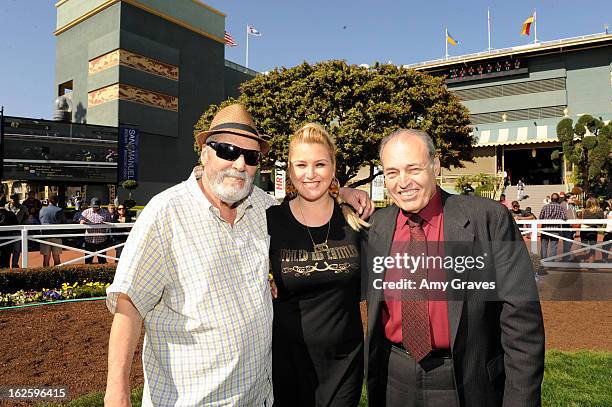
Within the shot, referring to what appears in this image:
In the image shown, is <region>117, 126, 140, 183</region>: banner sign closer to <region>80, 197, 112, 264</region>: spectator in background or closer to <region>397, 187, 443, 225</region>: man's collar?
<region>80, 197, 112, 264</region>: spectator in background

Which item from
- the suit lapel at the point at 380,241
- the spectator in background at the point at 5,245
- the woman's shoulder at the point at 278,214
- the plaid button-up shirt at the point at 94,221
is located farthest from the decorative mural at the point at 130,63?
the suit lapel at the point at 380,241

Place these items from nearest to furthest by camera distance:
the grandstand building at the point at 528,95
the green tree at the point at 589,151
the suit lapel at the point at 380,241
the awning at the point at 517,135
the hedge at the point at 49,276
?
the suit lapel at the point at 380,241, the hedge at the point at 49,276, the green tree at the point at 589,151, the awning at the point at 517,135, the grandstand building at the point at 528,95

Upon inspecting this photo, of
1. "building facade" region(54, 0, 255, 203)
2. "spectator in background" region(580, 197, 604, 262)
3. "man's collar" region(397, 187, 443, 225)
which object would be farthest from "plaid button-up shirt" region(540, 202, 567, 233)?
"building facade" region(54, 0, 255, 203)

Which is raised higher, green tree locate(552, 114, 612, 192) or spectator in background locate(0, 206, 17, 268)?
green tree locate(552, 114, 612, 192)

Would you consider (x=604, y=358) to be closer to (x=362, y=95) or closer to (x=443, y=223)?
(x=443, y=223)

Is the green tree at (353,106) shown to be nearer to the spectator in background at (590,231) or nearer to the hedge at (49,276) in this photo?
the spectator in background at (590,231)

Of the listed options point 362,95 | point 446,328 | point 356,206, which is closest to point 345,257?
point 356,206

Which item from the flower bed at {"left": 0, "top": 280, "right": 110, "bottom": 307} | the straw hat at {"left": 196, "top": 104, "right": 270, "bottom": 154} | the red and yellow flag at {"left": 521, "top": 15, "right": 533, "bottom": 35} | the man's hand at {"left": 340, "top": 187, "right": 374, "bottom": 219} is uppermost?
the red and yellow flag at {"left": 521, "top": 15, "right": 533, "bottom": 35}

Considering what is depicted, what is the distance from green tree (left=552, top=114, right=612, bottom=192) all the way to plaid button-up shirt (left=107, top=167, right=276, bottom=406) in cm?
3190

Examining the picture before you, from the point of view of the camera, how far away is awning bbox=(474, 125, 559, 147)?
39.9m

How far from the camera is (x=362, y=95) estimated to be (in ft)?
78.6

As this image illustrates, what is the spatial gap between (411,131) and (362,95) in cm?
2259

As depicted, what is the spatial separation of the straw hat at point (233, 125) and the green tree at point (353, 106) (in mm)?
20760

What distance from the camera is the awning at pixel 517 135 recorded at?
39.9 m
